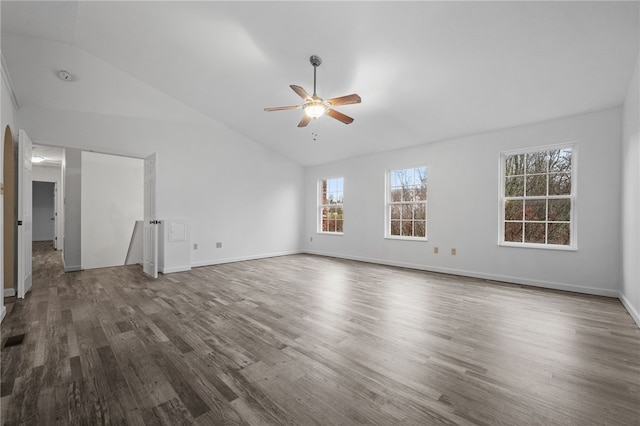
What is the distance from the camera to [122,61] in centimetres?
439

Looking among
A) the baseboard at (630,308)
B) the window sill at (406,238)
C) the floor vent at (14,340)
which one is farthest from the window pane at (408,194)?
the floor vent at (14,340)

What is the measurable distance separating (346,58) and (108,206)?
5.65 meters

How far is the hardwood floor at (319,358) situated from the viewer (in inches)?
57.7

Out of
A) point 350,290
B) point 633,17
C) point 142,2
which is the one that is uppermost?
point 142,2

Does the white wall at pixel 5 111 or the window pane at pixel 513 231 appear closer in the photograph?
the white wall at pixel 5 111

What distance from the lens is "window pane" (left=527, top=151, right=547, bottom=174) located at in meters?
4.18

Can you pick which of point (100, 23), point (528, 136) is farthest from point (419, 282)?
point (100, 23)

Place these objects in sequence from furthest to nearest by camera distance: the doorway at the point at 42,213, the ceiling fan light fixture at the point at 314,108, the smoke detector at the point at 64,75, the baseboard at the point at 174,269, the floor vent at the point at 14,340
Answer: the doorway at the point at 42,213, the baseboard at the point at 174,269, the smoke detector at the point at 64,75, the ceiling fan light fixture at the point at 314,108, the floor vent at the point at 14,340

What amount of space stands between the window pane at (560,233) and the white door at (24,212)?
716 cm

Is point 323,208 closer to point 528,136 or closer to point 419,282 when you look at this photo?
point 419,282

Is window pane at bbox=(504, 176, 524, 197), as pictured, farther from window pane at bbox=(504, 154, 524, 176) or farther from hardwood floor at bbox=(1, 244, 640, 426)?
hardwood floor at bbox=(1, 244, 640, 426)

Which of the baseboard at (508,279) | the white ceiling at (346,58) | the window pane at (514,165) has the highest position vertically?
the white ceiling at (346,58)

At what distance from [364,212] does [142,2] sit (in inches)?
199

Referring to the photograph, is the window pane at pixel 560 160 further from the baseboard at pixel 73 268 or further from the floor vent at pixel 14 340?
the baseboard at pixel 73 268
